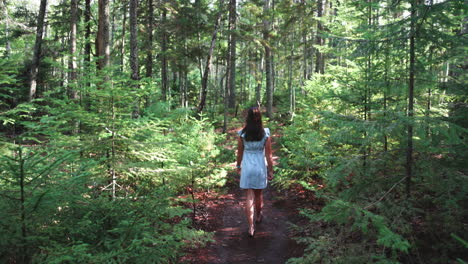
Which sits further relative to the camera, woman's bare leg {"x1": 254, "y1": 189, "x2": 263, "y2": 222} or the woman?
woman's bare leg {"x1": 254, "y1": 189, "x2": 263, "y2": 222}

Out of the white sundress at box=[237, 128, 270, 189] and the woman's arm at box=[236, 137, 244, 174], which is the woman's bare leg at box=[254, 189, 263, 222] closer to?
the white sundress at box=[237, 128, 270, 189]

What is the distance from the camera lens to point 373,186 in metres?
Result: 3.52

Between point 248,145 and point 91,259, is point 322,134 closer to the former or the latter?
point 248,145

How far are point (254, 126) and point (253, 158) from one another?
683 mm

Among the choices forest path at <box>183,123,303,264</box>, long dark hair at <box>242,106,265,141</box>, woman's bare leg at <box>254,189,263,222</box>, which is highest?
long dark hair at <box>242,106,265,141</box>

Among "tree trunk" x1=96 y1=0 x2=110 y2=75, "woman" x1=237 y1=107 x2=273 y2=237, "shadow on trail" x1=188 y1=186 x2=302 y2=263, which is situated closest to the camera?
"shadow on trail" x1=188 y1=186 x2=302 y2=263

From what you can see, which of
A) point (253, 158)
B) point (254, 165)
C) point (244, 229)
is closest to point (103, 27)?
point (253, 158)

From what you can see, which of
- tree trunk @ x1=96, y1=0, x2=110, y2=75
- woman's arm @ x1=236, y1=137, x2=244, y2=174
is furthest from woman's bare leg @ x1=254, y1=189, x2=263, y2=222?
tree trunk @ x1=96, y1=0, x2=110, y2=75

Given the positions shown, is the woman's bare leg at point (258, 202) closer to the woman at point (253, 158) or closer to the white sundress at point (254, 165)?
the woman at point (253, 158)

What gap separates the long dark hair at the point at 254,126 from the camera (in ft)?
17.5

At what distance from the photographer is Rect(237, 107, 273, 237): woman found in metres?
5.28

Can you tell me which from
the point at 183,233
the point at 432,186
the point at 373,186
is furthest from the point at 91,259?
the point at 432,186

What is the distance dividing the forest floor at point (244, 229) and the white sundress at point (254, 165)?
3.45ft

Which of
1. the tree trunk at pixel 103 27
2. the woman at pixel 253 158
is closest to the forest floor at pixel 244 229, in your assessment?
the woman at pixel 253 158
